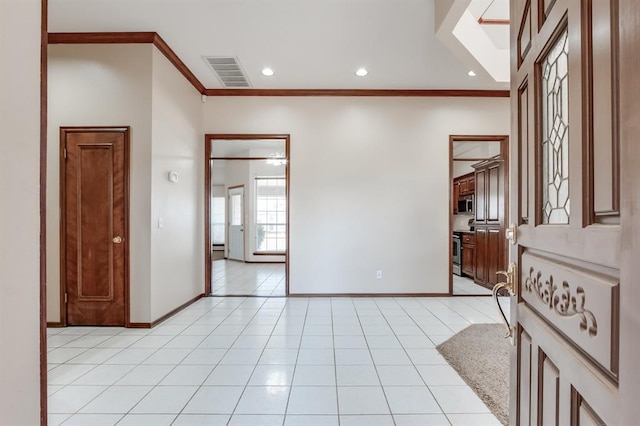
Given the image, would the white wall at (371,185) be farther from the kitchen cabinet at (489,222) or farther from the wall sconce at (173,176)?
the wall sconce at (173,176)

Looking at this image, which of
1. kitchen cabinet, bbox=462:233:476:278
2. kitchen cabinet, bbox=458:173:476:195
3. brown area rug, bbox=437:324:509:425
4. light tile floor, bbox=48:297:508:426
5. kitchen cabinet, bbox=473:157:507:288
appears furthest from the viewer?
kitchen cabinet, bbox=458:173:476:195

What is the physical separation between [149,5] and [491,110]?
466 centimetres

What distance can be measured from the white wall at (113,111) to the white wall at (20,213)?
2858 mm

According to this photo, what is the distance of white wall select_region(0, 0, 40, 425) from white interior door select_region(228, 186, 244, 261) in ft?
27.3

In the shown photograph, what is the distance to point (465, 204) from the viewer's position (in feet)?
22.5

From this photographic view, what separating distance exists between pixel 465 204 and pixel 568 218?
6.51 meters

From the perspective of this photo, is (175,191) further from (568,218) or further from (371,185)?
(568,218)

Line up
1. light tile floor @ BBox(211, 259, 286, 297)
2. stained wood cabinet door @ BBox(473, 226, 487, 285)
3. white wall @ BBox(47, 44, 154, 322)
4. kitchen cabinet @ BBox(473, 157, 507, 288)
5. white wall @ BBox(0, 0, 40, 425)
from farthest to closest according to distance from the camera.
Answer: stained wood cabinet door @ BBox(473, 226, 487, 285) < light tile floor @ BBox(211, 259, 286, 297) < kitchen cabinet @ BBox(473, 157, 507, 288) < white wall @ BBox(47, 44, 154, 322) < white wall @ BBox(0, 0, 40, 425)

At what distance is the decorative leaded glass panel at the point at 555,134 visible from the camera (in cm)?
83

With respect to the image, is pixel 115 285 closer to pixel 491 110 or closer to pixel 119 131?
pixel 119 131

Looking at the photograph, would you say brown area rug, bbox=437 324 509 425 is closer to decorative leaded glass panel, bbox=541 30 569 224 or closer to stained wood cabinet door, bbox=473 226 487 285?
decorative leaded glass panel, bbox=541 30 569 224

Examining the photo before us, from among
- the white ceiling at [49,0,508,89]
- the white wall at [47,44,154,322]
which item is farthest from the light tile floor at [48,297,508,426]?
the white ceiling at [49,0,508,89]

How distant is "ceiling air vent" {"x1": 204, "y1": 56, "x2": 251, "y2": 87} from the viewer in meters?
4.06

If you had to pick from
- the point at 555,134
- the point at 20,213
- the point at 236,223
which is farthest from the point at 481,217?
the point at 236,223
